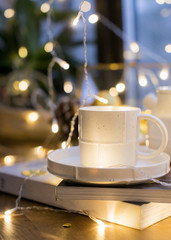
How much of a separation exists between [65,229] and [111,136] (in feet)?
0.52

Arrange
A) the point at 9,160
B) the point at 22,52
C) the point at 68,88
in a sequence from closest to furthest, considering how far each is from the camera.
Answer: the point at 9,160 < the point at 68,88 < the point at 22,52

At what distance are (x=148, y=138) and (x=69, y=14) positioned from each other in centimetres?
185

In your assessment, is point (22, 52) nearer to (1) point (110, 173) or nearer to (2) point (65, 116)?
(2) point (65, 116)

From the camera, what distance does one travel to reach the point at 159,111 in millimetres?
816

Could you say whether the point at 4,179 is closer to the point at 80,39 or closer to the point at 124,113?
the point at 124,113

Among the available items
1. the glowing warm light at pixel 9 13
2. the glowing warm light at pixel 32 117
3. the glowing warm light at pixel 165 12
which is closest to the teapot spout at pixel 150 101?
the glowing warm light at pixel 32 117

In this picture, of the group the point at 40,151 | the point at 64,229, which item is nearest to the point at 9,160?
the point at 40,151

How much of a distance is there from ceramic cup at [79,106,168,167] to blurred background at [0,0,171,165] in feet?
0.81

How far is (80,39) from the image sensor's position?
2.60 metres

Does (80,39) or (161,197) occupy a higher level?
(80,39)

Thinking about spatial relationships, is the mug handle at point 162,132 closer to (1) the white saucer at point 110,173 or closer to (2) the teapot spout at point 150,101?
(1) the white saucer at point 110,173

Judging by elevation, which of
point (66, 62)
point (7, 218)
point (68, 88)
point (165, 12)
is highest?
point (165, 12)

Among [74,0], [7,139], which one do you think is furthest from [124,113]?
[74,0]

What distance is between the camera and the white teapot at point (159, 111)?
785 mm
